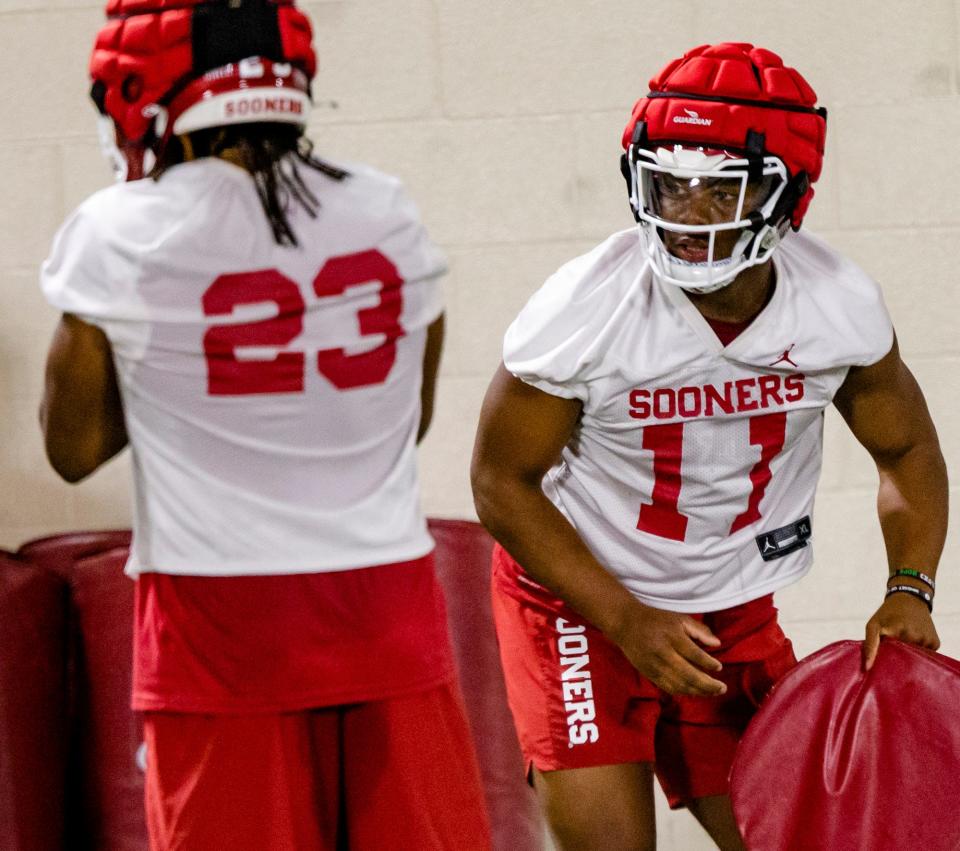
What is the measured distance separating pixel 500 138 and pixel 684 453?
43.6 inches

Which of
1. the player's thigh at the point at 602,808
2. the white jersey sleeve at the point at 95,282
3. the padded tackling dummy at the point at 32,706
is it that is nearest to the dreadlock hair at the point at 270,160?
the white jersey sleeve at the point at 95,282

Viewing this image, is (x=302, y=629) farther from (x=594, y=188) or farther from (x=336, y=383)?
(x=594, y=188)

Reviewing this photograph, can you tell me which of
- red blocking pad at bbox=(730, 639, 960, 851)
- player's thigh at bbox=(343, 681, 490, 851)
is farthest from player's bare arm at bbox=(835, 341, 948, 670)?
player's thigh at bbox=(343, 681, 490, 851)

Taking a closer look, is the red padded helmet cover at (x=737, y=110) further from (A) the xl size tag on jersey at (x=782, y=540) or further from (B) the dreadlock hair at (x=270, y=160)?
(B) the dreadlock hair at (x=270, y=160)


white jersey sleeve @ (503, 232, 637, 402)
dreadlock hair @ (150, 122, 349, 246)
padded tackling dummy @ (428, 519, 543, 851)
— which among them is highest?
dreadlock hair @ (150, 122, 349, 246)

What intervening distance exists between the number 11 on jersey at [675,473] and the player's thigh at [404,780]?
67cm

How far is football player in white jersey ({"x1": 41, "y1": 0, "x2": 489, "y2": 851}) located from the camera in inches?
58.1

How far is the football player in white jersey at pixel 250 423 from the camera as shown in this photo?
1.48 meters

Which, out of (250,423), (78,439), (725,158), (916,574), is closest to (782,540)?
(916,574)

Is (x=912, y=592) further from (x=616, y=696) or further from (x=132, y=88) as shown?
(x=132, y=88)

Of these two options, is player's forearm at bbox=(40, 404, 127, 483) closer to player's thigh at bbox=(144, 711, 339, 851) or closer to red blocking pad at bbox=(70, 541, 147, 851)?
player's thigh at bbox=(144, 711, 339, 851)

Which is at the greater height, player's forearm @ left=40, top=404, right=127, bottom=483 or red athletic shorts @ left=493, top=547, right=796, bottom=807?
player's forearm @ left=40, top=404, right=127, bottom=483

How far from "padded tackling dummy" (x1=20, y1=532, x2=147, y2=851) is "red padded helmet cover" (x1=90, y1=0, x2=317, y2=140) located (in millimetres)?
1330

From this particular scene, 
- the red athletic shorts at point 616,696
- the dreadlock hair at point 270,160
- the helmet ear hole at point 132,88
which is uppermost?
the helmet ear hole at point 132,88
